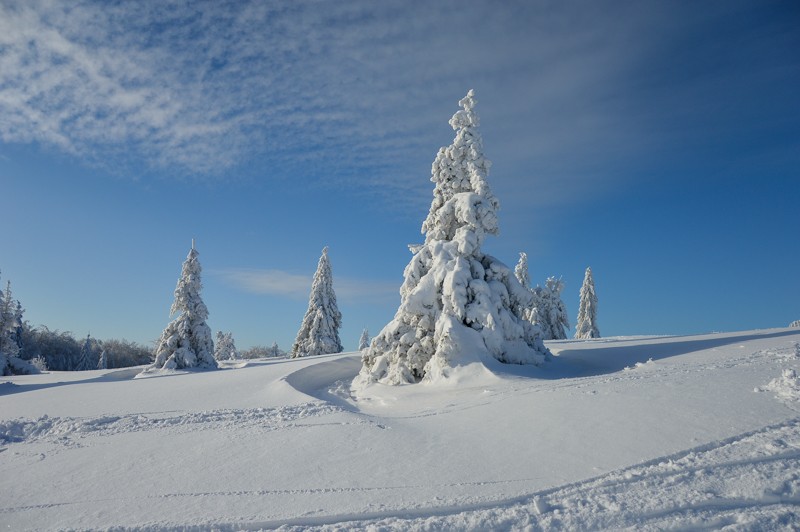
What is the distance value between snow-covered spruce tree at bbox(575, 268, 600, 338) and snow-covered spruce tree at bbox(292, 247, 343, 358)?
28935 millimetres

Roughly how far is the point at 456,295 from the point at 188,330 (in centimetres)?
2220

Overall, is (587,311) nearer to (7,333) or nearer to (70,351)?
(7,333)

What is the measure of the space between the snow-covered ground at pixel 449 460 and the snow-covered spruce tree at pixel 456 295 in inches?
120

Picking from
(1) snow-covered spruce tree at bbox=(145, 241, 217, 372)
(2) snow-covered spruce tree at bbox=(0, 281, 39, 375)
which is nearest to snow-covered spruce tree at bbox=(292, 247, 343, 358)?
(1) snow-covered spruce tree at bbox=(145, 241, 217, 372)

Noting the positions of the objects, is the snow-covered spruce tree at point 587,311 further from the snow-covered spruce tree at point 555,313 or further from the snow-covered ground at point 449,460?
the snow-covered ground at point 449,460

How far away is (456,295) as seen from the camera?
14.4 m

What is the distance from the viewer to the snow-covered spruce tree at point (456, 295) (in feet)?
46.3

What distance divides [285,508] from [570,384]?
7236mm

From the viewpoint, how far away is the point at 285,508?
5273 mm

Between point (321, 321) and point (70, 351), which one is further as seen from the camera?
point (70, 351)

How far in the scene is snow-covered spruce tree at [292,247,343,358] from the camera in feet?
124

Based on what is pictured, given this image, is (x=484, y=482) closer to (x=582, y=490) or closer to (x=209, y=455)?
(x=582, y=490)

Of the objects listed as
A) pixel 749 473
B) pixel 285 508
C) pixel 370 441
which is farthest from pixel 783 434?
pixel 285 508

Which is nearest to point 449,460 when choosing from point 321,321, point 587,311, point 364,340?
point 321,321
